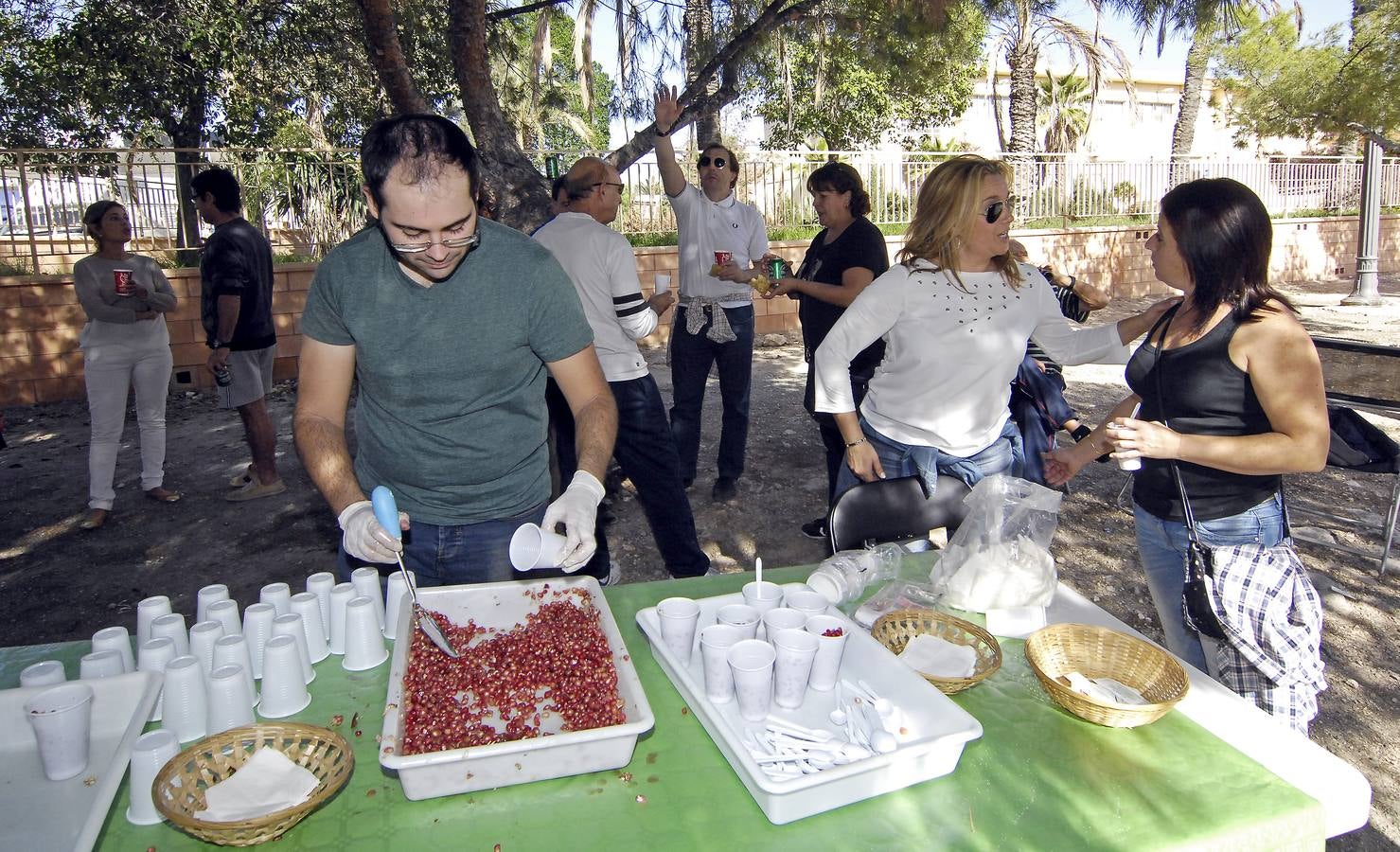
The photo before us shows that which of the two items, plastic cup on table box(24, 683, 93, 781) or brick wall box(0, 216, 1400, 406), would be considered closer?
plastic cup on table box(24, 683, 93, 781)

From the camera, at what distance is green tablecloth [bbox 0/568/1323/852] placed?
1.27 metres

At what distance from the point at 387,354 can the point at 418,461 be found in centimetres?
27

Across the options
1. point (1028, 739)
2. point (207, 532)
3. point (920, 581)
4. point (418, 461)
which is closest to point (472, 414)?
point (418, 461)

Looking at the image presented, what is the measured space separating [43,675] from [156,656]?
0.67 ft

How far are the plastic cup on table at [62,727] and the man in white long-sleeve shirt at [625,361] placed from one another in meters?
2.51

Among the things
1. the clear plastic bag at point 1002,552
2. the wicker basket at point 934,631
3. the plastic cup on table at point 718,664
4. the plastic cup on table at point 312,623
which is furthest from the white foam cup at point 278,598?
the clear plastic bag at point 1002,552

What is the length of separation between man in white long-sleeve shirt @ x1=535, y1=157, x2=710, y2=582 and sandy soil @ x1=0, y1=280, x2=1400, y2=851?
0.59 m

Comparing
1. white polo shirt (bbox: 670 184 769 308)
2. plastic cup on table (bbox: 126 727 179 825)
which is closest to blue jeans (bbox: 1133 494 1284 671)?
plastic cup on table (bbox: 126 727 179 825)

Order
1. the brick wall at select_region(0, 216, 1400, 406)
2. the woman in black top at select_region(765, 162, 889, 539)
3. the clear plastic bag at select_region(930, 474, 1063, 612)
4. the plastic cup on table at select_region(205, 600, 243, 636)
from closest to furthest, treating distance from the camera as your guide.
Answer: the plastic cup on table at select_region(205, 600, 243, 636) → the clear plastic bag at select_region(930, 474, 1063, 612) → the woman in black top at select_region(765, 162, 889, 539) → the brick wall at select_region(0, 216, 1400, 406)

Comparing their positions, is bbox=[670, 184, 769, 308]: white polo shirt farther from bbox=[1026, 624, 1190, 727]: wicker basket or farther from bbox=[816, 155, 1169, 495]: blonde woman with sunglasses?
bbox=[1026, 624, 1190, 727]: wicker basket

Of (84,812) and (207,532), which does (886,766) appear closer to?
(84,812)

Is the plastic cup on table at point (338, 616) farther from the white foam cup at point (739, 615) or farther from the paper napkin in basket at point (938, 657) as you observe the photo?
the paper napkin in basket at point (938, 657)

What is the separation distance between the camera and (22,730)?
1.50 m

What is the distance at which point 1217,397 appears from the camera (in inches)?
85.7
